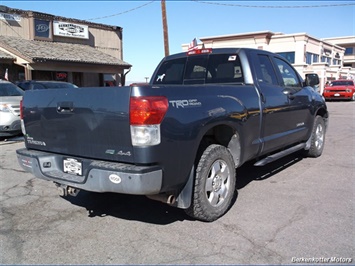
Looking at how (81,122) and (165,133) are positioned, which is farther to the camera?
(81,122)

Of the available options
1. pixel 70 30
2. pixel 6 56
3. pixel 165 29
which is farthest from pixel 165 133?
pixel 70 30

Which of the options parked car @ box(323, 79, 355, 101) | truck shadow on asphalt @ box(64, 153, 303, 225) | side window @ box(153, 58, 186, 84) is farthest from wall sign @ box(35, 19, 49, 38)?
parked car @ box(323, 79, 355, 101)

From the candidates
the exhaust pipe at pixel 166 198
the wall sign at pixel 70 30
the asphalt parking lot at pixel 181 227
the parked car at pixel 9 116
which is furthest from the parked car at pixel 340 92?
the exhaust pipe at pixel 166 198

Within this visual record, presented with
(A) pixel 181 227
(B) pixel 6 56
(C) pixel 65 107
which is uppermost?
(B) pixel 6 56

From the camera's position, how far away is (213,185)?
12.9ft

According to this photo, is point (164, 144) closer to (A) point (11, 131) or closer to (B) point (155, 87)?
(B) point (155, 87)

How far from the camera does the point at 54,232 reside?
3.70 meters

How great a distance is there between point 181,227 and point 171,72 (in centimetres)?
281

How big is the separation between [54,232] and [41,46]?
20.7 metres

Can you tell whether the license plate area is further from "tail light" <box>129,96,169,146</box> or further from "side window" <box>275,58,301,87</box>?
"side window" <box>275,58,301,87</box>

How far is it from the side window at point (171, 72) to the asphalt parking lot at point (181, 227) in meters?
1.90

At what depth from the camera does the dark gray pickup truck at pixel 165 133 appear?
3.15m

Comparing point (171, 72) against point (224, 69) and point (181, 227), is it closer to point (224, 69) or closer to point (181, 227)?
point (224, 69)

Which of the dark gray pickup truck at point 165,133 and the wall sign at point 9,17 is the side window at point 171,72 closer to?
the dark gray pickup truck at point 165,133
